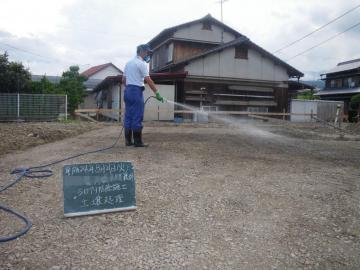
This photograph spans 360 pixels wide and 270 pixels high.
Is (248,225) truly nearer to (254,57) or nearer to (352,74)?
(254,57)

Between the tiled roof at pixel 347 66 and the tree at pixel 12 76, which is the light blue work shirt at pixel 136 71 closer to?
the tree at pixel 12 76

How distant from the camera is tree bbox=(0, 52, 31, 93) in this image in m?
22.2

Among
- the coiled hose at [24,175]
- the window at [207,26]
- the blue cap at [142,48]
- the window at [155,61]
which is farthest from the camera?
the window at [155,61]

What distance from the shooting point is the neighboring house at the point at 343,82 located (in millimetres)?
39469

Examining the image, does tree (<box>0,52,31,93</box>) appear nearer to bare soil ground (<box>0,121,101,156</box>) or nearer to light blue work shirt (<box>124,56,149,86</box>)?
bare soil ground (<box>0,121,101,156</box>)

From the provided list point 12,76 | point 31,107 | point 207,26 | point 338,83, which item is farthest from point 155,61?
point 338,83

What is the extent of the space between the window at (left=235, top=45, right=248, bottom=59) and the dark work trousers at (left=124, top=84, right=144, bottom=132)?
62.1 ft

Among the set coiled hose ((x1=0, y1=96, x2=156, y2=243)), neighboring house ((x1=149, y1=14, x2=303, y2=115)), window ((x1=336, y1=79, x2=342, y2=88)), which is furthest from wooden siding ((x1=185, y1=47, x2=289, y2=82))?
window ((x1=336, y1=79, x2=342, y2=88))

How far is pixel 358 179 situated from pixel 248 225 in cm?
291

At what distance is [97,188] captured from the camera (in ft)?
12.2

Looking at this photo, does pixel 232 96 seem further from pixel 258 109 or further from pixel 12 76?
pixel 12 76

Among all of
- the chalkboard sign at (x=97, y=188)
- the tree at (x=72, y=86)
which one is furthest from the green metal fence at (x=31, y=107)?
the chalkboard sign at (x=97, y=188)

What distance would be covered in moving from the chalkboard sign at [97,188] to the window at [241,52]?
2250cm

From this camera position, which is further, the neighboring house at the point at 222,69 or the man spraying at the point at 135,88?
the neighboring house at the point at 222,69
